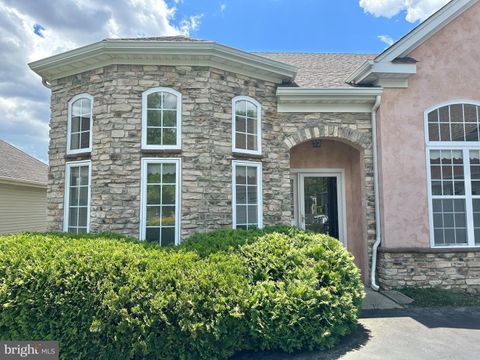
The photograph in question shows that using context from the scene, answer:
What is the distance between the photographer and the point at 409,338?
170 inches

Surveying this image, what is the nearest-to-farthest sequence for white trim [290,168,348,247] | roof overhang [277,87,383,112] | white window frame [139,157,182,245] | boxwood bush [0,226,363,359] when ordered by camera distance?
boxwood bush [0,226,363,359] < white window frame [139,157,182,245] < roof overhang [277,87,383,112] < white trim [290,168,348,247]

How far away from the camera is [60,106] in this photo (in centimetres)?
684

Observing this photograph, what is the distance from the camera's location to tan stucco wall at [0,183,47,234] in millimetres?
12336

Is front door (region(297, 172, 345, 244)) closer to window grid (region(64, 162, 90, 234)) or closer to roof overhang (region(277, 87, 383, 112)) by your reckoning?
roof overhang (region(277, 87, 383, 112))

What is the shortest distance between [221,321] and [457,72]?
7.31 meters

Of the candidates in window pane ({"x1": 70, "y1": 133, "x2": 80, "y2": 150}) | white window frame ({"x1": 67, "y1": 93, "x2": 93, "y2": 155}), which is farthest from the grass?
window pane ({"x1": 70, "y1": 133, "x2": 80, "y2": 150})

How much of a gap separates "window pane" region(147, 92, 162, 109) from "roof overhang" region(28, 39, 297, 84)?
2.08 feet

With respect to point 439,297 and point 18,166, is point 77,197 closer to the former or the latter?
point 439,297

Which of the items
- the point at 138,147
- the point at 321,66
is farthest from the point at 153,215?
the point at 321,66

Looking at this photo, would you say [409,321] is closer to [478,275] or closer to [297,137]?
[478,275]

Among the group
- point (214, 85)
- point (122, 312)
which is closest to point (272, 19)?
point (214, 85)

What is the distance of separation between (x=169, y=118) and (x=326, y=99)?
3481 mm

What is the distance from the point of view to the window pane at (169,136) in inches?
247

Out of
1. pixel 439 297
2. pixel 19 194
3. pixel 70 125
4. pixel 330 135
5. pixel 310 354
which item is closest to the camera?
pixel 310 354
